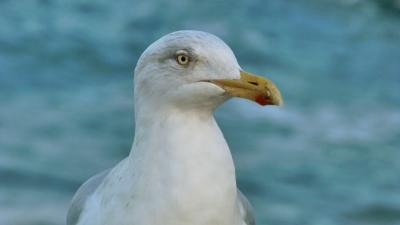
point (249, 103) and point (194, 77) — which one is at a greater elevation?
point (249, 103)

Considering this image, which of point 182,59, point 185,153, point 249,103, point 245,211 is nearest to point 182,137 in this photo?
point 185,153

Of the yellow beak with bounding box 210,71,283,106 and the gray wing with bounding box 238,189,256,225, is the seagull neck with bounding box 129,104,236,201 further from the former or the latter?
the gray wing with bounding box 238,189,256,225

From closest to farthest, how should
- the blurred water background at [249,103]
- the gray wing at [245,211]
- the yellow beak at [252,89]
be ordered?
the yellow beak at [252,89] → the gray wing at [245,211] → the blurred water background at [249,103]

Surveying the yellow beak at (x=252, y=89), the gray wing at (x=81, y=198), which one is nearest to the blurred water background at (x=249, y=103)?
the gray wing at (x=81, y=198)

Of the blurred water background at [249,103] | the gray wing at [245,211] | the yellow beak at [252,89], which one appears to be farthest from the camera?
the blurred water background at [249,103]

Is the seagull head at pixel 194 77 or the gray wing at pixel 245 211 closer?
the seagull head at pixel 194 77

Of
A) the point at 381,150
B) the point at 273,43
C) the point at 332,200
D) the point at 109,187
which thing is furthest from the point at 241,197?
the point at 273,43

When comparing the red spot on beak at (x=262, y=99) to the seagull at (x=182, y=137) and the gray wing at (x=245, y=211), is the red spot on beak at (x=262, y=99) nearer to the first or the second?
the seagull at (x=182, y=137)

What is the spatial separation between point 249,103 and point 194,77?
3.97 m

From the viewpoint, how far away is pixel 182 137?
2586mm

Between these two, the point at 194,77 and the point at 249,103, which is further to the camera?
the point at 249,103

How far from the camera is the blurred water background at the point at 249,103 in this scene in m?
5.80

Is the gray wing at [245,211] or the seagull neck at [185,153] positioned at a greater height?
the gray wing at [245,211]

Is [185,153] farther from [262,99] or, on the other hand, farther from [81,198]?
[81,198]
